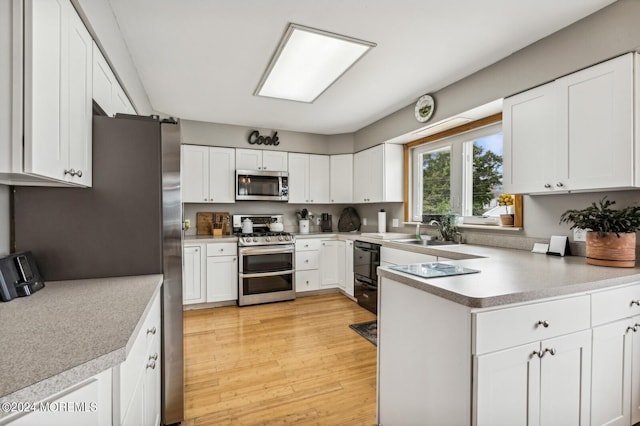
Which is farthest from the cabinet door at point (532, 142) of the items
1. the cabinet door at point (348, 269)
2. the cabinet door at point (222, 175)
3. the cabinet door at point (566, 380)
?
the cabinet door at point (222, 175)

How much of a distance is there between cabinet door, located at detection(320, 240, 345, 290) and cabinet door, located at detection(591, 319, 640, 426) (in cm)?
310

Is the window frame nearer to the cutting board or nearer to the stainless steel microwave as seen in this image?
the stainless steel microwave

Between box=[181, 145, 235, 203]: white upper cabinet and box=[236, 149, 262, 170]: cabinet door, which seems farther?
box=[236, 149, 262, 170]: cabinet door

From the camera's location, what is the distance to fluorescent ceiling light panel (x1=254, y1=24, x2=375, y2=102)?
2191mm

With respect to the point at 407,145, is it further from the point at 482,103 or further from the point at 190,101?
the point at 190,101

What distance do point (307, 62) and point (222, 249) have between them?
252 centimetres

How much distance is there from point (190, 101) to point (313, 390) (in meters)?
3.22

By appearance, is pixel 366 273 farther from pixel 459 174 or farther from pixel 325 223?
pixel 459 174

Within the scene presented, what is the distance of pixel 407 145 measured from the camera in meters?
4.18

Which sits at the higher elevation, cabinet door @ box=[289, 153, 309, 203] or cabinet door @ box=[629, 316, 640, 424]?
cabinet door @ box=[289, 153, 309, 203]

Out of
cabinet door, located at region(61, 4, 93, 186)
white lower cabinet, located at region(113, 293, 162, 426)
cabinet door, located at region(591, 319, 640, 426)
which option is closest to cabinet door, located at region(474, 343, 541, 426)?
cabinet door, located at region(591, 319, 640, 426)

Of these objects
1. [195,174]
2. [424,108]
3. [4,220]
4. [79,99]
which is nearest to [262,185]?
[195,174]

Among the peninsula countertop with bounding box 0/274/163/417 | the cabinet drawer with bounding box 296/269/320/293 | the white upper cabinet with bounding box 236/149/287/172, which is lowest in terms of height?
the cabinet drawer with bounding box 296/269/320/293

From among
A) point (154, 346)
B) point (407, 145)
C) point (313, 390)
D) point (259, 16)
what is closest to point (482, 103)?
point (407, 145)
